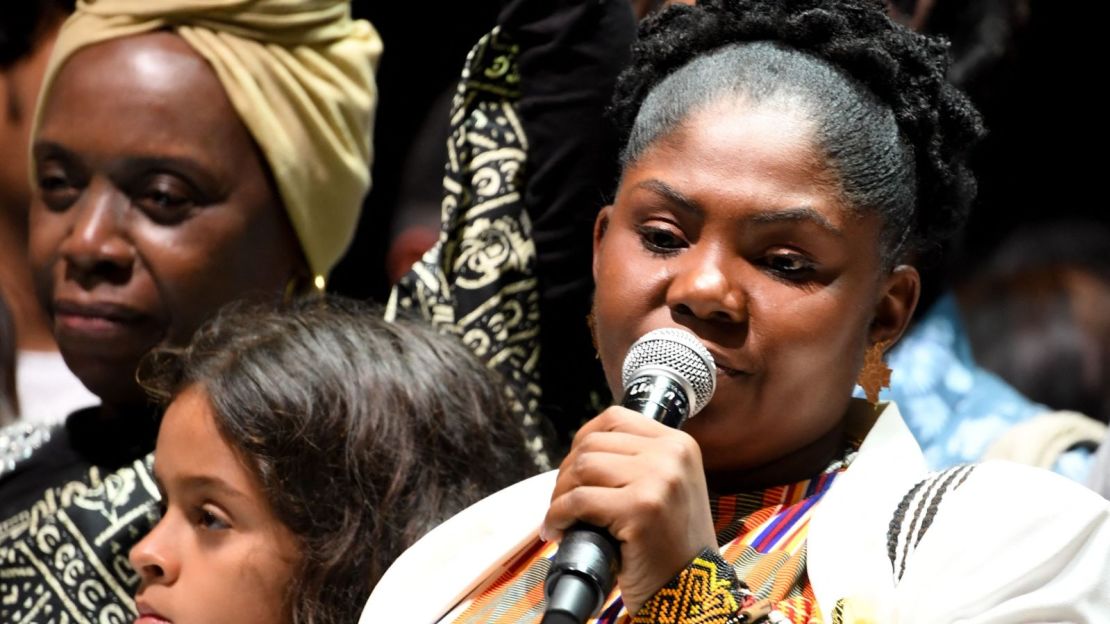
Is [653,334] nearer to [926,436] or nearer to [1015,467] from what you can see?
[1015,467]

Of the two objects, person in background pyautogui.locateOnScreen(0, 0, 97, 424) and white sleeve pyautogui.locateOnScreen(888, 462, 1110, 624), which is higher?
white sleeve pyautogui.locateOnScreen(888, 462, 1110, 624)

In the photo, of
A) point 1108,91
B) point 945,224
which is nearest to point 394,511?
point 945,224

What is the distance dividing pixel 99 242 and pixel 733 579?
4.45 feet

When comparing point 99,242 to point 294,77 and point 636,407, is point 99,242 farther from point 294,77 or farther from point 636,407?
point 636,407

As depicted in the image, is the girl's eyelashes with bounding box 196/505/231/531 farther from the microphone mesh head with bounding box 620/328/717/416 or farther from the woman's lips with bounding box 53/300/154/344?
the microphone mesh head with bounding box 620/328/717/416

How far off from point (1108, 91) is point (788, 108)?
2855 mm

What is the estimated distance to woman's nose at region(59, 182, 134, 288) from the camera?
278cm

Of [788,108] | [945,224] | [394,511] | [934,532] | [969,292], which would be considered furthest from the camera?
[969,292]

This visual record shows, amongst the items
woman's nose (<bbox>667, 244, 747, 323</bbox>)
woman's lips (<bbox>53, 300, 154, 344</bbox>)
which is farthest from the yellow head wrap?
woman's nose (<bbox>667, 244, 747, 323</bbox>)

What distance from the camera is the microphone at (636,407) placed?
158cm

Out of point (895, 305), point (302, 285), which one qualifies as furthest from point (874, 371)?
point (302, 285)

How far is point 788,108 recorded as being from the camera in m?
2.05

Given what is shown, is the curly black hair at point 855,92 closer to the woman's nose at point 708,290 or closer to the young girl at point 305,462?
the woman's nose at point 708,290

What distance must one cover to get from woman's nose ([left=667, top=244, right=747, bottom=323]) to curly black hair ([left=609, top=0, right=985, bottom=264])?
18 centimetres
